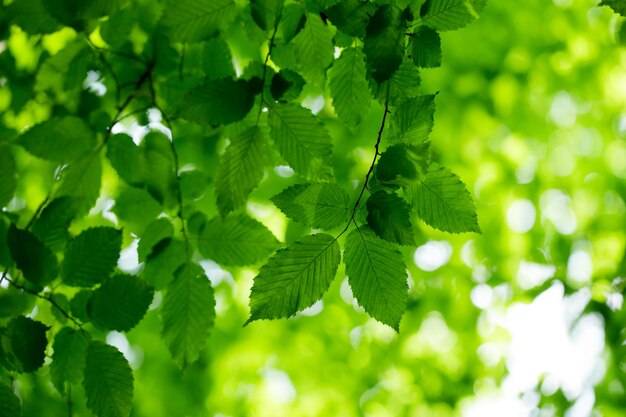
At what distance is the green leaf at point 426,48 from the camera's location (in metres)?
0.98

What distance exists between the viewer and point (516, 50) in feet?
12.2

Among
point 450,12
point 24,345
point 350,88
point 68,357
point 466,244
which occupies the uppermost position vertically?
point 450,12

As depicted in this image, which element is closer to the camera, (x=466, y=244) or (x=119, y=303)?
(x=119, y=303)

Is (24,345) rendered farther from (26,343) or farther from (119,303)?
(119,303)

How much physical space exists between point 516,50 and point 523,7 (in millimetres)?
301

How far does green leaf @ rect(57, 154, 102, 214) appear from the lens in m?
1.48

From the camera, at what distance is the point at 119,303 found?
1.21 metres

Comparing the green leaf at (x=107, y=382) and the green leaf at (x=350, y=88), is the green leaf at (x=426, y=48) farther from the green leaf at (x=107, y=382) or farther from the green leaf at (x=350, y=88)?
the green leaf at (x=107, y=382)

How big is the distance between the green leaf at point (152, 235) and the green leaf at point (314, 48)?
631mm

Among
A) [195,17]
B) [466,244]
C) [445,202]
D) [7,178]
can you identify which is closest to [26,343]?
[7,178]

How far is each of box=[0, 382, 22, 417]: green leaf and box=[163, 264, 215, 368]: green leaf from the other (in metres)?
0.32

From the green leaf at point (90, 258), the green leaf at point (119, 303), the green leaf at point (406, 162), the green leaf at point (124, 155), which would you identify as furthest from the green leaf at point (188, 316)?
the green leaf at point (406, 162)

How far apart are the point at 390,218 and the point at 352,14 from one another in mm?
413

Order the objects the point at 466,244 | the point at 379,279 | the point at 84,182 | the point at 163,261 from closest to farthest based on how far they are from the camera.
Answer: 1. the point at 379,279
2. the point at 163,261
3. the point at 84,182
4. the point at 466,244
